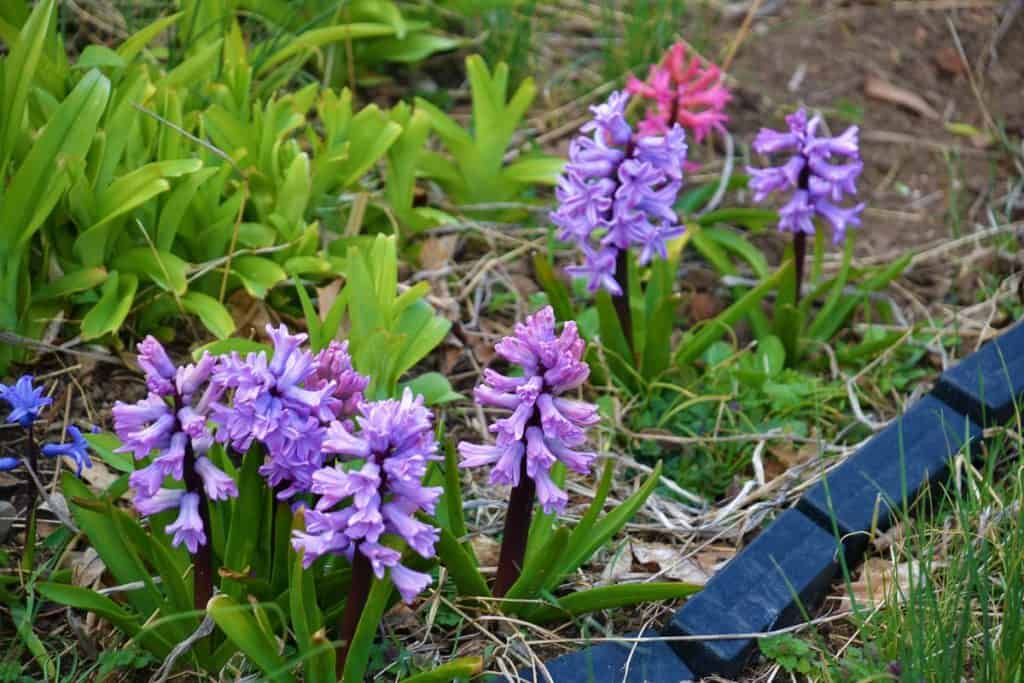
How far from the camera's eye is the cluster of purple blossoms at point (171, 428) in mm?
1708

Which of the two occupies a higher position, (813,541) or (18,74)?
(18,74)

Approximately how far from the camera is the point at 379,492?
1.69 meters

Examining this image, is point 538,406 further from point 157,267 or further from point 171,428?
point 157,267

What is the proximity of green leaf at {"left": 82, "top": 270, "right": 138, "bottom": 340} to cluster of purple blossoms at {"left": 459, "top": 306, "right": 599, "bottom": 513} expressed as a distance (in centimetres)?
97

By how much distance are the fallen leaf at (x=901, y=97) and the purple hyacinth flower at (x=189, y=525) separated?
111 inches

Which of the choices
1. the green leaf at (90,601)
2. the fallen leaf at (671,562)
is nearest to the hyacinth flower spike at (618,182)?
the fallen leaf at (671,562)

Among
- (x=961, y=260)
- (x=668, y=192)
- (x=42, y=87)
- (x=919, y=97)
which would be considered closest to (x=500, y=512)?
(x=668, y=192)

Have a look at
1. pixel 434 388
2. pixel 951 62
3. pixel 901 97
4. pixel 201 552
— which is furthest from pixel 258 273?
pixel 951 62

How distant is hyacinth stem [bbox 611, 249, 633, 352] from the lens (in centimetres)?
258

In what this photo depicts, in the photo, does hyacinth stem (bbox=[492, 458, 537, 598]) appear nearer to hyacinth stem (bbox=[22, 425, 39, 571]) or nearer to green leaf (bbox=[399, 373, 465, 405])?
green leaf (bbox=[399, 373, 465, 405])

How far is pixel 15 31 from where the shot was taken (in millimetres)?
2672

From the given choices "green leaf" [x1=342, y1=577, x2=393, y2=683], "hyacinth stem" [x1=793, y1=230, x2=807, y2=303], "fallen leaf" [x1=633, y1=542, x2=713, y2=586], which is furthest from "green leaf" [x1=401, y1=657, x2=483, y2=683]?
"hyacinth stem" [x1=793, y1=230, x2=807, y2=303]

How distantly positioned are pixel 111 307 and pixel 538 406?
114 cm

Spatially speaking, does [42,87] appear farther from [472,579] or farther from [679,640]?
[679,640]
